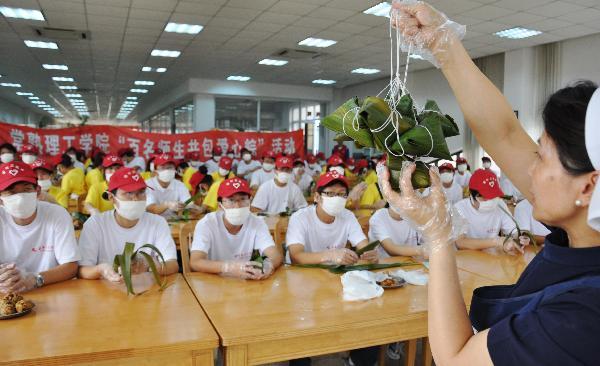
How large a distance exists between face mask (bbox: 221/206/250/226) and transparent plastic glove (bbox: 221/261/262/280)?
553mm

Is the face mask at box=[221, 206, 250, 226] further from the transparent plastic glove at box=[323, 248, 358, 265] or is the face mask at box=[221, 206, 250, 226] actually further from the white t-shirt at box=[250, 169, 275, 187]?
the white t-shirt at box=[250, 169, 275, 187]

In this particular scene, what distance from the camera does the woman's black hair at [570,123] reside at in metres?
0.77

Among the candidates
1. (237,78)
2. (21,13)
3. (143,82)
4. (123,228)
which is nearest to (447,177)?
(123,228)

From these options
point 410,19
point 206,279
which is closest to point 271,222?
point 206,279

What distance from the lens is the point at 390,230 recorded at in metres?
3.60

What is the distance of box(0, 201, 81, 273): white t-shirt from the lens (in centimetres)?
255

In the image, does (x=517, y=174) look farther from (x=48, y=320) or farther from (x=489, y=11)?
(x=489, y=11)

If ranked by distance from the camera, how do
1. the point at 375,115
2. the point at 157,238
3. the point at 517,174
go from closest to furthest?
the point at 375,115 → the point at 517,174 → the point at 157,238

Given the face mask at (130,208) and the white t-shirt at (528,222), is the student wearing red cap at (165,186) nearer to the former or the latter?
the face mask at (130,208)

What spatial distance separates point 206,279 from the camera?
2467 millimetres

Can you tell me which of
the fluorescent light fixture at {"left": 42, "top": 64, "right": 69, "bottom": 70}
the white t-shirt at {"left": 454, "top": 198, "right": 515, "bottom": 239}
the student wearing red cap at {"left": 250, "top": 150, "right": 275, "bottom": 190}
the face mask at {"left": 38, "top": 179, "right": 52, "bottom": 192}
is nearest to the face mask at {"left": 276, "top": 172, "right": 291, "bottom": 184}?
the student wearing red cap at {"left": 250, "top": 150, "right": 275, "bottom": 190}

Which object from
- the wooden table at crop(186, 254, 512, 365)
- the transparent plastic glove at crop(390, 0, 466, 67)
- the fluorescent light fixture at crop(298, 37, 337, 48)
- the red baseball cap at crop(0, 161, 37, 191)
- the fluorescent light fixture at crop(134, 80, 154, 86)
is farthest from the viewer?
the fluorescent light fixture at crop(134, 80, 154, 86)

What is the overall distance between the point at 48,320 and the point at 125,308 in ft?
0.96

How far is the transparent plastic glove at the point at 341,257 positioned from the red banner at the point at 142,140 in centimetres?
723
